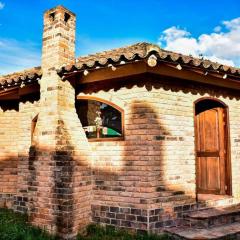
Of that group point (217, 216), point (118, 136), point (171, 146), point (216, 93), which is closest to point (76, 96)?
point (118, 136)

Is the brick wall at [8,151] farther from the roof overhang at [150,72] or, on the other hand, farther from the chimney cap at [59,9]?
the chimney cap at [59,9]

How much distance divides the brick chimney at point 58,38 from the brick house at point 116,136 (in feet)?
0.07

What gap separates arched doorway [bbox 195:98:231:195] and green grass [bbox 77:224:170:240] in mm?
2526

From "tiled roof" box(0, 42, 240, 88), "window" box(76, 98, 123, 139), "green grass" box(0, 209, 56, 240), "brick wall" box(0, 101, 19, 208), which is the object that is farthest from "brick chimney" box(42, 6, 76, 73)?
"green grass" box(0, 209, 56, 240)

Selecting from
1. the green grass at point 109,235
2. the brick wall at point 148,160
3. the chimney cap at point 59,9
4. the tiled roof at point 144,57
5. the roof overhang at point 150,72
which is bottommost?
the green grass at point 109,235

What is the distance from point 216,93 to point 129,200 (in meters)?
3.25

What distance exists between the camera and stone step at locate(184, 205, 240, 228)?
21.6 ft

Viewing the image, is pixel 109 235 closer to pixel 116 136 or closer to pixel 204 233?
pixel 204 233

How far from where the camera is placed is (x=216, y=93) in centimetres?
785

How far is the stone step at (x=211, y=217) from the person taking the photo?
659 cm

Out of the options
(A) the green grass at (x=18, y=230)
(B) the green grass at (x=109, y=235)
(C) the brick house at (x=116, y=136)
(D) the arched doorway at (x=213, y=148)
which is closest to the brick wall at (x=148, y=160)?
(C) the brick house at (x=116, y=136)

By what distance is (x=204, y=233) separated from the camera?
620 centimetres

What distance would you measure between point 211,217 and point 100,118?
3.01 m

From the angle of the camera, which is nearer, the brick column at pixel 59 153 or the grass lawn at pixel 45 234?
the grass lawn at pixel 45 234
